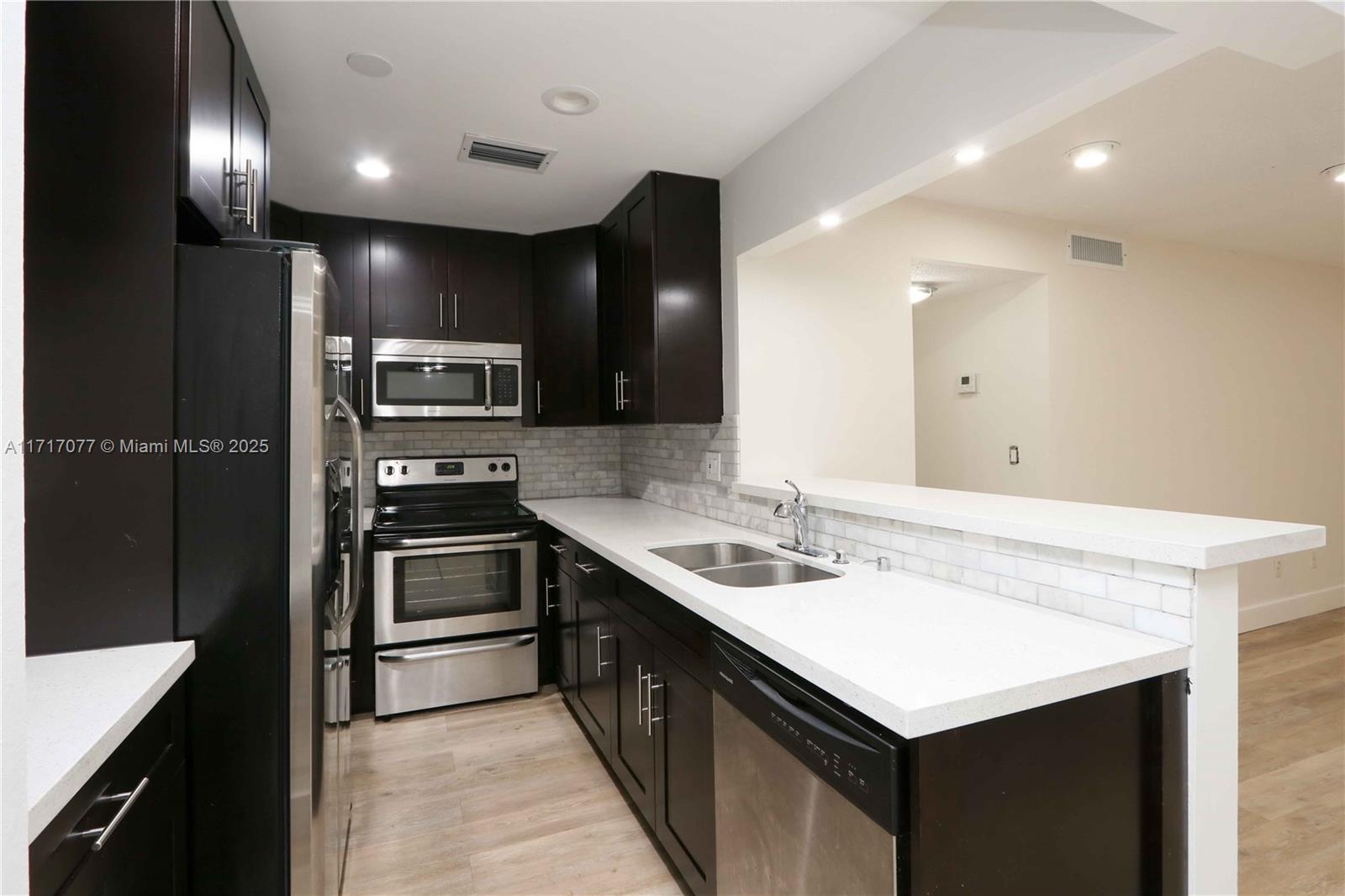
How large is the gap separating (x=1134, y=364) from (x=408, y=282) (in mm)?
4121

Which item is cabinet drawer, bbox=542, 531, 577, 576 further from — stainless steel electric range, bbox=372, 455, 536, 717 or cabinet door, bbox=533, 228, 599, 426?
cabinet door, bbox=533, 228, 599, 426

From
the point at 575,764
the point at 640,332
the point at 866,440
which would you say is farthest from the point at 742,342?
the point at 575,764

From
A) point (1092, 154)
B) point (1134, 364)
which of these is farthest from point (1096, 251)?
point (1092, 154)

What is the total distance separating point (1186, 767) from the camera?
48.6 inches

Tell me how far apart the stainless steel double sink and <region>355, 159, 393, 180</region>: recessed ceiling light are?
1.88 metres

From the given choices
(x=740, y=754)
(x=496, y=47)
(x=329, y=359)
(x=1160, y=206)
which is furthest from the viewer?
(x=1160, y=206)

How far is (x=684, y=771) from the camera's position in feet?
5.93

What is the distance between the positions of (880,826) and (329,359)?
5.16ft

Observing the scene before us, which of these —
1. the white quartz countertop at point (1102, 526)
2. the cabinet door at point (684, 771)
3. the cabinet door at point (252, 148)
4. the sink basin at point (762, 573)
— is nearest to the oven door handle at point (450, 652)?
the sink basin at point (762, 573)

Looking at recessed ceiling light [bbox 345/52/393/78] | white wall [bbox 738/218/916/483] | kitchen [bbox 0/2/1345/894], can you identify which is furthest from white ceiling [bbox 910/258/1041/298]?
recessed ceiling light [bbox 345/52/393/78]

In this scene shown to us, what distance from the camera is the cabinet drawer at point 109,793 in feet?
2.68

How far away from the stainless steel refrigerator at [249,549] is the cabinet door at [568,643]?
1.44m

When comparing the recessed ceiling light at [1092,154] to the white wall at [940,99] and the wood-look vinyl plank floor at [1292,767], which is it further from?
the wood-look vinyl plank floor at [1292,767]

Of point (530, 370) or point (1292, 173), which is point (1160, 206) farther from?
point (530, 370)
